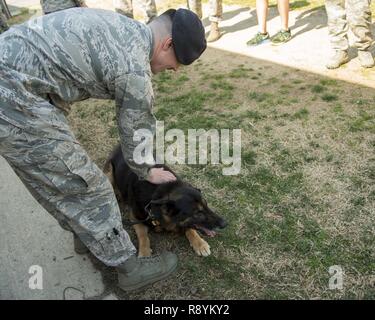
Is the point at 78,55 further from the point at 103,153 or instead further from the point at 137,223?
the point at 103,153

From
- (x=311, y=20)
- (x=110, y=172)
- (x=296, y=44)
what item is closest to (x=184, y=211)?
(x=110, y=172)

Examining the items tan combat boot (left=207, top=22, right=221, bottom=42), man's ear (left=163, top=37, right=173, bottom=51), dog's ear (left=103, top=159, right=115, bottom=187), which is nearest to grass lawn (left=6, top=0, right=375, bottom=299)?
dog's ear (left=103, top=159, right=115, bottom=187)

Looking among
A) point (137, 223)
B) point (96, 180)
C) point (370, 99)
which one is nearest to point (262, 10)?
point (370, 99)

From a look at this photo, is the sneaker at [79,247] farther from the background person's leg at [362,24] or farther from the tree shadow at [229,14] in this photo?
the tree shadow at [229,14]

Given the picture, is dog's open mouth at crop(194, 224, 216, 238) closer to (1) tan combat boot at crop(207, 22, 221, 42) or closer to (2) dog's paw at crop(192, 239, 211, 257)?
(2) dog's paw at crop(192, 239, 211, 257)

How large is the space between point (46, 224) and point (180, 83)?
115 inches

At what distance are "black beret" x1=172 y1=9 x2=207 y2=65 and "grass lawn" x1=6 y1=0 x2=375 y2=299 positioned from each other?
1.56 m

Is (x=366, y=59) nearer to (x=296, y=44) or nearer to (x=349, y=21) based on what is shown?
(x=349, y=21)

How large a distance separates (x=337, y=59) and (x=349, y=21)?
1.60 feet

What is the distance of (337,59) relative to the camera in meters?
5.29

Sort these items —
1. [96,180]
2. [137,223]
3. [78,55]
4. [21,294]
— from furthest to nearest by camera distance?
[137,223], [21,294], [96,180], [78,55]

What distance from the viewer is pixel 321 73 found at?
5281mm

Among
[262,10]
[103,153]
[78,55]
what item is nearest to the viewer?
[78,55]

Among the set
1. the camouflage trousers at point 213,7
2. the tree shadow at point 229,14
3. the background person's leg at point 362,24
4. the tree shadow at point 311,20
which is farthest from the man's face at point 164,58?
the tree shadow at point 229,14
